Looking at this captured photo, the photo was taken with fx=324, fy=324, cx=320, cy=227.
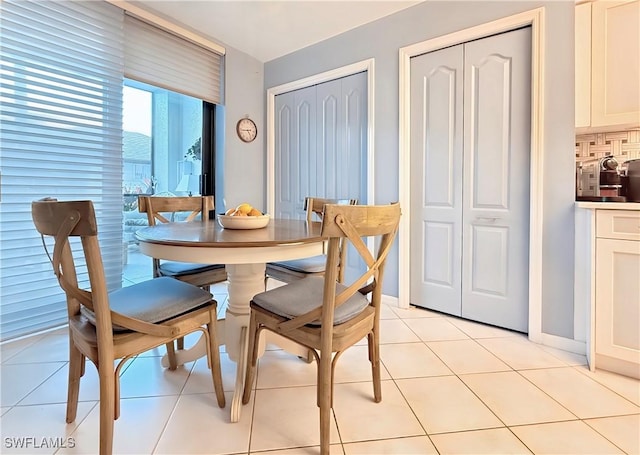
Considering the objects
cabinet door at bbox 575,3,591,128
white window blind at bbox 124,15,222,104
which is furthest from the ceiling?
cabinet door at bbox 575,3,591,128

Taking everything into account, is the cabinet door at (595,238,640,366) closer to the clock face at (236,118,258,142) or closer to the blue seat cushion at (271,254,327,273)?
the blue seat cushion at (271,254,327,273)

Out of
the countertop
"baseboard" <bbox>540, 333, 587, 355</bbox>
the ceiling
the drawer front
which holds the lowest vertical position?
"baseboard" <bbox>540, 333, 587, 355</bbox>

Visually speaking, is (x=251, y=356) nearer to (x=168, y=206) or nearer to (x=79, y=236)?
(x=79, y=236)

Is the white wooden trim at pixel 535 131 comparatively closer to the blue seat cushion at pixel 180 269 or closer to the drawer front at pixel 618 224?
the drawer front at pixel 618 224

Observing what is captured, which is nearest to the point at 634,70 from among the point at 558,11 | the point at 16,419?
the point at 558,11

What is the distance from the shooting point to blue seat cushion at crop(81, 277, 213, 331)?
1201 millimetres

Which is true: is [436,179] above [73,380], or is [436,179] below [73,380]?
above

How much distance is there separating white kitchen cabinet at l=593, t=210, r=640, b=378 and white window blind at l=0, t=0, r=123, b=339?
318 cm

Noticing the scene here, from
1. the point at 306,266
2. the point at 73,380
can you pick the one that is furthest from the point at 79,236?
the point at 306,266

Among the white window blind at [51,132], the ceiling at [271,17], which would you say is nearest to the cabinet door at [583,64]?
the ceiling at [271,17]

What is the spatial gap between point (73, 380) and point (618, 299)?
257 cm

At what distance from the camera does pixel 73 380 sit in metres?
1.28

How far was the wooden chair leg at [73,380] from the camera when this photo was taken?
1.25 metres

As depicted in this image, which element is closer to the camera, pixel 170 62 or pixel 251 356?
pixel 251 356
